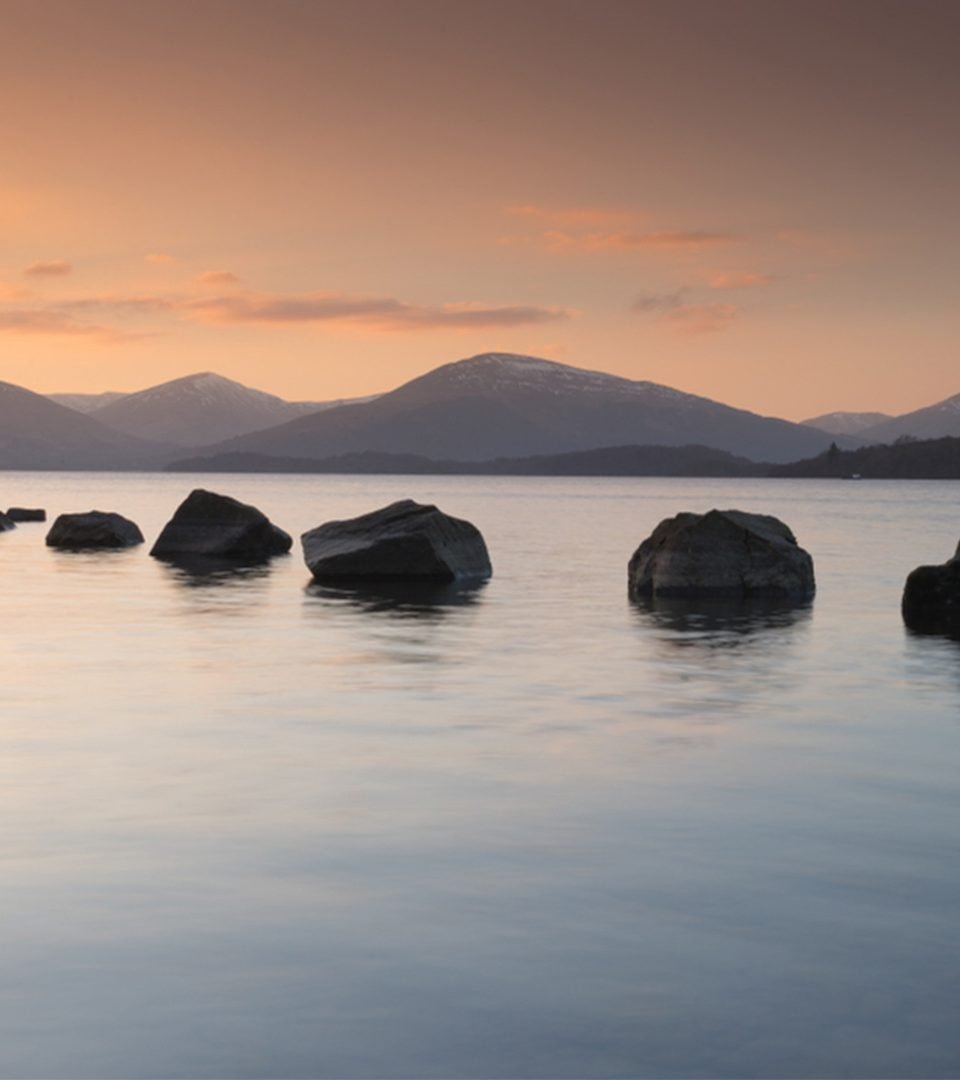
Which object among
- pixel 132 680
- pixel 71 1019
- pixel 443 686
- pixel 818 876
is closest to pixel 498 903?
pixel 818 876

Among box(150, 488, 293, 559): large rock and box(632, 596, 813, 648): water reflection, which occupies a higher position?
box(150, 488, 293, 559): large rock

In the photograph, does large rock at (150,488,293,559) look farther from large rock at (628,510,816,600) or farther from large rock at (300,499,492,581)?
large rock at (628,510,816,600)

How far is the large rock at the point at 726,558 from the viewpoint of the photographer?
26.1 meters

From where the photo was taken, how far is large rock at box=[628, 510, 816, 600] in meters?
26.1

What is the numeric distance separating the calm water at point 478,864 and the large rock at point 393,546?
10179mm

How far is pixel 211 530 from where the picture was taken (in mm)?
37438

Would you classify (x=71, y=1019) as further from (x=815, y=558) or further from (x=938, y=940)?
(x=815, y=558)

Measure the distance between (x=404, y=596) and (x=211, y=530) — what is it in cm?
1245

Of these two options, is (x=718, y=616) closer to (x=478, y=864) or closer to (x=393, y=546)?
(x=393, y=546)

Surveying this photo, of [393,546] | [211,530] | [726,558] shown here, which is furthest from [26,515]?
[726,558]

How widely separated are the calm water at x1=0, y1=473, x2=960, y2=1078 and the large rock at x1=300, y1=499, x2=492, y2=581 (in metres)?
10.2

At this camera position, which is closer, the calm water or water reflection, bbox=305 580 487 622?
the calm water

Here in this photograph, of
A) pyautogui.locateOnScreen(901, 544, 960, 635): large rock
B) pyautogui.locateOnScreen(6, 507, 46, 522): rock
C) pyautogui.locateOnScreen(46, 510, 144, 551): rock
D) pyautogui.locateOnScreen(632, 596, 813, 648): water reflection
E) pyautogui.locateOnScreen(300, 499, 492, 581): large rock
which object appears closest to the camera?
pyautogui.locateOnScreen(632, 596, 813, 648): water reflection

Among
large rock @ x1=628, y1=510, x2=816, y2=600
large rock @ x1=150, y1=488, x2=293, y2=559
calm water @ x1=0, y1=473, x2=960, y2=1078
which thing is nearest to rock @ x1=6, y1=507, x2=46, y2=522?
large rock @ x1=150, y1=488, x2=293, y2=559
